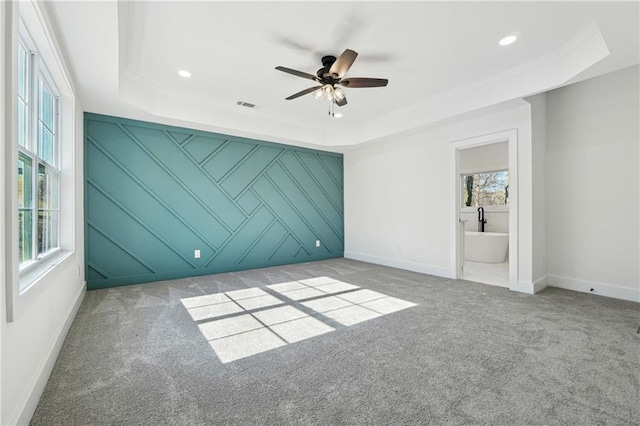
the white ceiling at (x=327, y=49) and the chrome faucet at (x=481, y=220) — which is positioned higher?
the white ceiling at (x=327, y=49)

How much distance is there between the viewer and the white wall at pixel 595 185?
3352mm

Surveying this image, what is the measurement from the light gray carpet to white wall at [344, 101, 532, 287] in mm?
1581

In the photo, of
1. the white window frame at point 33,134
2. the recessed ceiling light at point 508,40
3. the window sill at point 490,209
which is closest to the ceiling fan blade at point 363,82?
the recessed ceiling light at point 508,40

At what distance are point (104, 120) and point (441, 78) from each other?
4.43 metres

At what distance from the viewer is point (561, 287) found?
3879 millimetres

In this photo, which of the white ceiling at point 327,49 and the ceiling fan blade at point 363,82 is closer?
the white ceiling at point 327,49

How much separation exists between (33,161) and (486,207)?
25.5 ft

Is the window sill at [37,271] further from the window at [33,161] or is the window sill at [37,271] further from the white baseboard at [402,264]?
the white baseboard at [402,264]

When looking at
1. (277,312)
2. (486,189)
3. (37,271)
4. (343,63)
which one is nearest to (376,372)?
(277,312)

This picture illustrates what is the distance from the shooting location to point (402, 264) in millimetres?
5242

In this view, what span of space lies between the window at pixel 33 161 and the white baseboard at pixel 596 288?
5.38 m

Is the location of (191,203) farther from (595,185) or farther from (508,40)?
(595,185)

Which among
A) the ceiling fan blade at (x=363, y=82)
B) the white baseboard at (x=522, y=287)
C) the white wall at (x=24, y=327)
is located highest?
the ceiling fan blade at (x=363, y=82)

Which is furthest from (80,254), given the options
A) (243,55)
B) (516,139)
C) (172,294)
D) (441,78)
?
(516,139)
